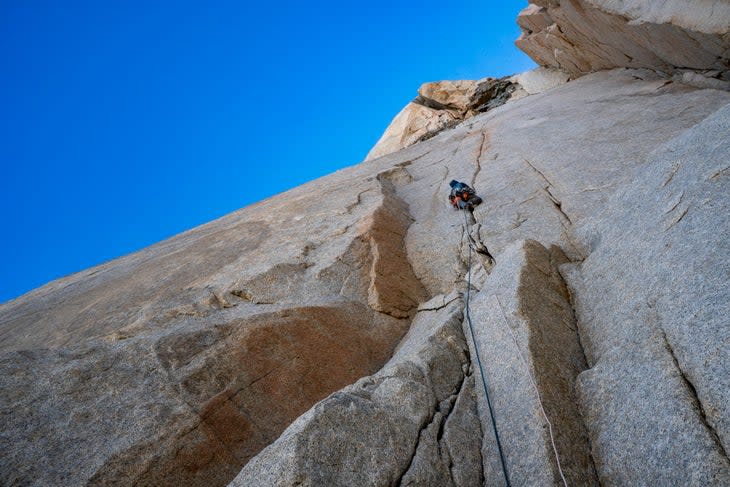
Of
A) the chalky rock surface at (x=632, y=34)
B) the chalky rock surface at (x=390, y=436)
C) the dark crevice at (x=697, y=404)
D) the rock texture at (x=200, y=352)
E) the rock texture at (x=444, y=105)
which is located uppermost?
the rock texture at (x=444, y=105)

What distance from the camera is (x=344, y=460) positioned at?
4641mm

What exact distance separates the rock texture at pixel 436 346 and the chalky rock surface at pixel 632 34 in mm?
882

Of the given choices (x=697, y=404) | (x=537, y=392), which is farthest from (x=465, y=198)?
(x=697, y=404)

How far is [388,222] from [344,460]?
296 inches

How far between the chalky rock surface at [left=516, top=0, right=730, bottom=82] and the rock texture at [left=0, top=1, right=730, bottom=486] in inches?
34.7

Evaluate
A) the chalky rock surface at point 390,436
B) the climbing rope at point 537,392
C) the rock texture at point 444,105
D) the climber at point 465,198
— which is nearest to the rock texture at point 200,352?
the climber at point 465,198

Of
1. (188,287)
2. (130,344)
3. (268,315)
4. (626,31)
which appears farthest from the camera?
(626,31)

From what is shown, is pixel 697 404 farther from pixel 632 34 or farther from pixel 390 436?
pixel 632 34

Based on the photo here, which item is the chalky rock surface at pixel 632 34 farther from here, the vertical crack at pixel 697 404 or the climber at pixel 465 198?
the vertical crack at pixel 697 404

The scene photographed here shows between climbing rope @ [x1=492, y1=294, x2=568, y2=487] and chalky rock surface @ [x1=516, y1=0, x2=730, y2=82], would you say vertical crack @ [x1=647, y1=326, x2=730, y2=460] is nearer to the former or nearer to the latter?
climbing rope @ [x1=492, y1=294, x2=568, y2=487]

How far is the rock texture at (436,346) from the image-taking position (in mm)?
4633

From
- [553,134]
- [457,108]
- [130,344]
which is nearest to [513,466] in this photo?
[130,344]

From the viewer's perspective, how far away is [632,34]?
14.7m

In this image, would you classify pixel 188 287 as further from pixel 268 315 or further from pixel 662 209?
pixel 662 209
